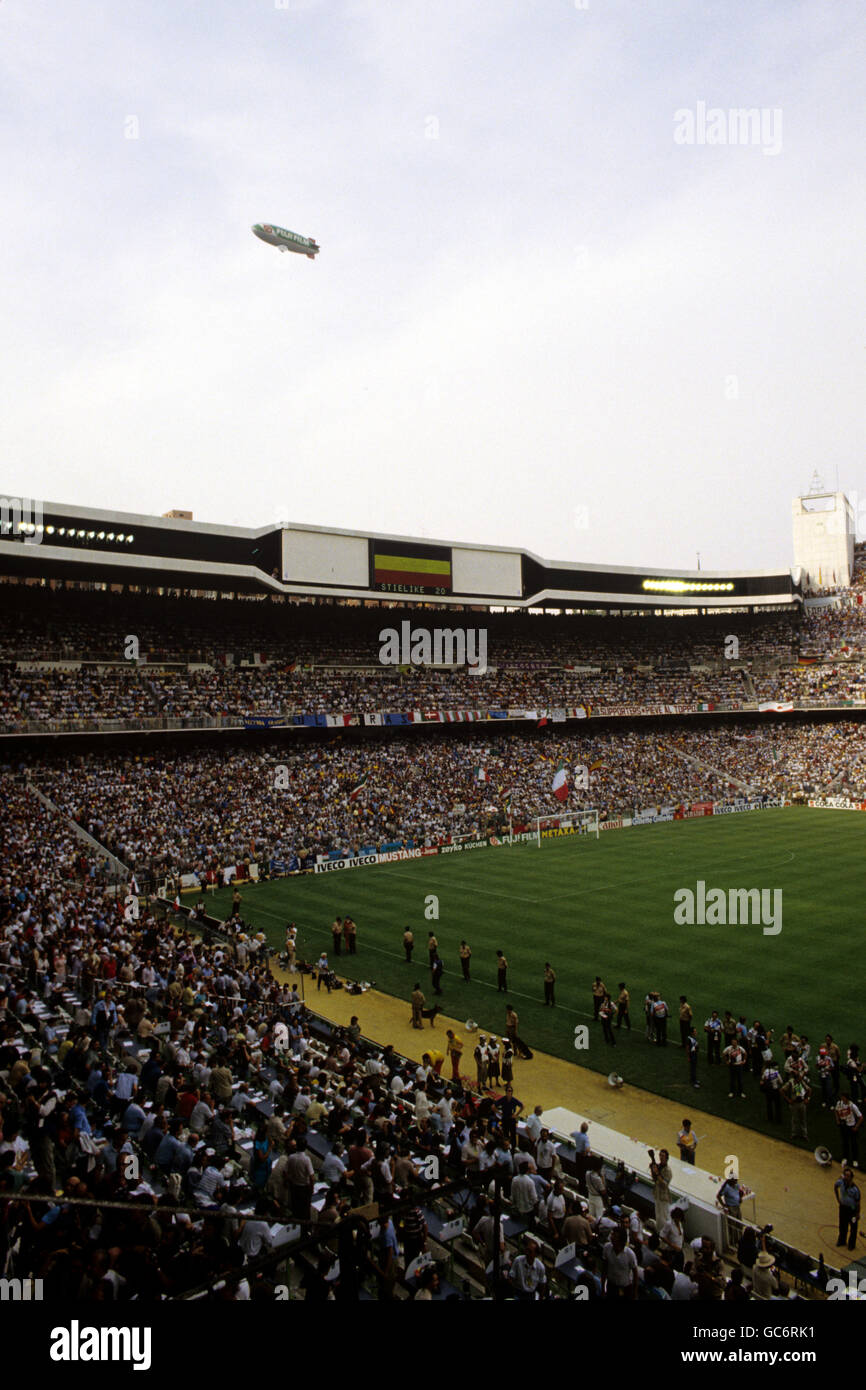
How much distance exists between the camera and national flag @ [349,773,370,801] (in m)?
47.6

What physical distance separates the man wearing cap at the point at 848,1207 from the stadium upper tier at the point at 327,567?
40.0 meters

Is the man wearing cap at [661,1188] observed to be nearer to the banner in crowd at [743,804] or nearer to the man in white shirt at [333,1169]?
the man in white shirt at [333,1169]

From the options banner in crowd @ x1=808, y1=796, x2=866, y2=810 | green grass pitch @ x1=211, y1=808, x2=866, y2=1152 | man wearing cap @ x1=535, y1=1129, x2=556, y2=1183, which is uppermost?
man wearing cap @ x1=535, y1=1129, x2=556, y2=1183

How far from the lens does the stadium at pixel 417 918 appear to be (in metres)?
10.8

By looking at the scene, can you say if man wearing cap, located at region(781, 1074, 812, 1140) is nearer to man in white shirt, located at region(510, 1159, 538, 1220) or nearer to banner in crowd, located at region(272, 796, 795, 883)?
man in white shirt, located at region(510, 1159, 538, 1220)

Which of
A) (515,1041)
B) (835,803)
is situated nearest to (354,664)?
(835,803)

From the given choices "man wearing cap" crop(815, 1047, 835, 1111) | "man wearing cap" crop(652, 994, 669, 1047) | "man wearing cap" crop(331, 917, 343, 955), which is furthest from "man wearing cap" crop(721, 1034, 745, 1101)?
"man wearing cap" crop(331, 917, 343, 955)

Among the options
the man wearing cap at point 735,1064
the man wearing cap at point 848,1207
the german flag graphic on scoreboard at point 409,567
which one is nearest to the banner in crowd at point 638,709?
the german flag graphic on scoreboard at point 409,567

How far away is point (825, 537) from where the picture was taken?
94.2 meters

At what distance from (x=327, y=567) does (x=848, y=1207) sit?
45.5 meters

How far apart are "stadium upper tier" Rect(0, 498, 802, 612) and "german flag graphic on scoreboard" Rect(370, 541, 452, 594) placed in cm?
7

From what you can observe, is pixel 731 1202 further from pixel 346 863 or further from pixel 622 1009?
pixel 346 863
